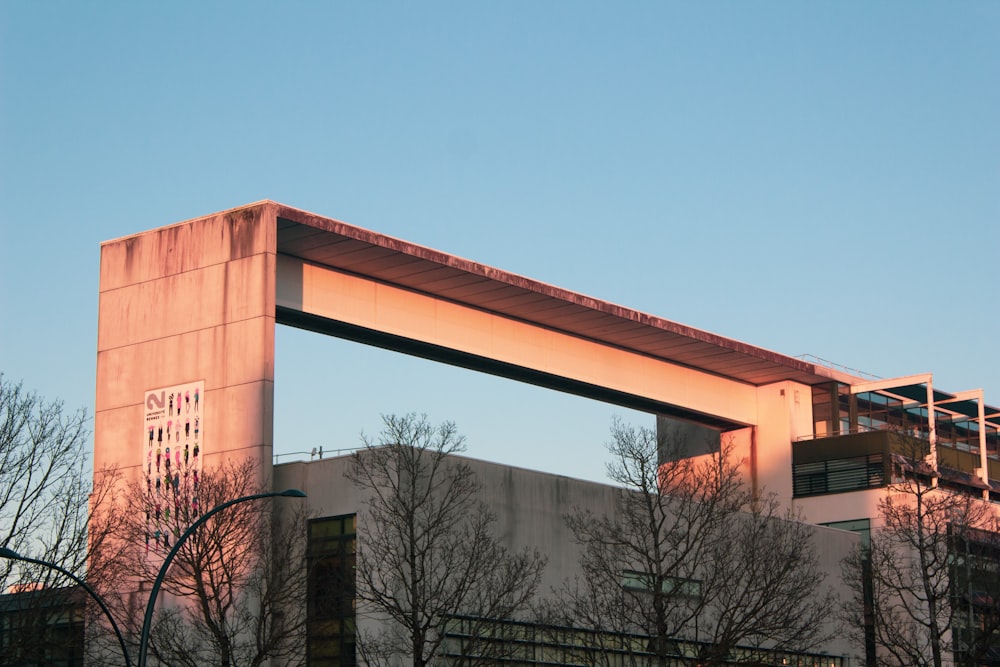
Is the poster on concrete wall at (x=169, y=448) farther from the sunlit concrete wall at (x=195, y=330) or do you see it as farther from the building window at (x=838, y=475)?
the building window at (x=838, y=475)

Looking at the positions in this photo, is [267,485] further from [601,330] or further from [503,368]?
[601,330]

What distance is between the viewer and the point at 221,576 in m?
45.4

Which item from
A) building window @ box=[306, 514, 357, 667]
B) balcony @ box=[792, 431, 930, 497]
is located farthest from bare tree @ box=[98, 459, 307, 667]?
balcony @ box=[792, 431, 930, 497]

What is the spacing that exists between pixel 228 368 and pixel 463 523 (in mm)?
9979

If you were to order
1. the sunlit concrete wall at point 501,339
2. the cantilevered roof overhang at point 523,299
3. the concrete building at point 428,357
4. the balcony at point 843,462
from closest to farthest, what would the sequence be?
the concrete building at point 428,357
the cantilevered roof overhang at point 523,299
the sunlit concrete wall at point 501,339
the balcony at point 843,462

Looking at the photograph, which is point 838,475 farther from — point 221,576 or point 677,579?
point 221,576

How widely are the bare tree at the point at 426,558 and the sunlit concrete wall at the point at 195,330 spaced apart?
492cm

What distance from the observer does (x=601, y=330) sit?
216ft

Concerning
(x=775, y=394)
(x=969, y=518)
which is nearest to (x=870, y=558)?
(x=969, y=518)

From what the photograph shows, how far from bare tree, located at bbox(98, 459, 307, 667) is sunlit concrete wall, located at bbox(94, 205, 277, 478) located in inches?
90.5

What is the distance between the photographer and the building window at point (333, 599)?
46.8 meters

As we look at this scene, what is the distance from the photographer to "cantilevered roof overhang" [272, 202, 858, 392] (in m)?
53.5

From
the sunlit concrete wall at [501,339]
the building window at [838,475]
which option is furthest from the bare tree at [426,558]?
the building window at [838,475]

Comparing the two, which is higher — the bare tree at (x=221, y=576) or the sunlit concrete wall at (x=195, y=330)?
the sunlit concrete wall at (x=195, y=330)
